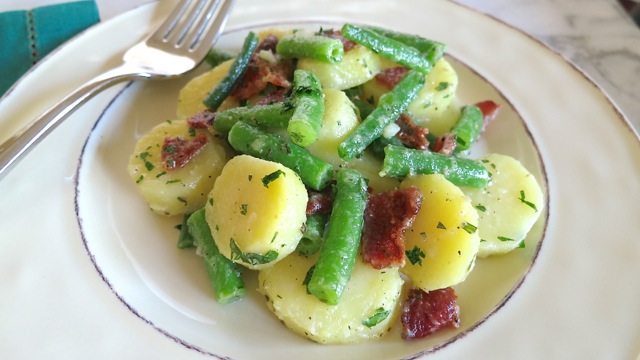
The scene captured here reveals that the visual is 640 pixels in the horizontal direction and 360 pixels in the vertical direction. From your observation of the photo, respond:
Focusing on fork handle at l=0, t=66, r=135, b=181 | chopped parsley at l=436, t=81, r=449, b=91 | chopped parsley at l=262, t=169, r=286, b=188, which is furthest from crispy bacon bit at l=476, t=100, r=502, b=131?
fork handle at l=0, t=66, r=135, b=181

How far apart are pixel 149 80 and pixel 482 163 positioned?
1.73 metres

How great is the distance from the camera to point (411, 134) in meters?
2.56

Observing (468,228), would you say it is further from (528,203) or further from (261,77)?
(261,77)

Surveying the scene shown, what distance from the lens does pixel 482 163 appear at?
2.56 meters

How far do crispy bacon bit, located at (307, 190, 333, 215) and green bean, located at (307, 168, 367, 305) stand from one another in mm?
87

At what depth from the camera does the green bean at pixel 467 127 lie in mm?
2662

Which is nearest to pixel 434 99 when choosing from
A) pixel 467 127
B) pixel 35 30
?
pixel 467 127

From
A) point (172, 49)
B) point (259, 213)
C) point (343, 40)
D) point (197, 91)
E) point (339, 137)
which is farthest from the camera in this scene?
point (172, 49)

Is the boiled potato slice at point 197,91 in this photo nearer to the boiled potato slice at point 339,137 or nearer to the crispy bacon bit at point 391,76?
the boiled potato slice at point 339,137

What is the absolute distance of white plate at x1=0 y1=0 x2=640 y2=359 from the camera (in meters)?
2.01

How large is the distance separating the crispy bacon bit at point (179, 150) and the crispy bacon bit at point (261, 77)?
0.32 meters

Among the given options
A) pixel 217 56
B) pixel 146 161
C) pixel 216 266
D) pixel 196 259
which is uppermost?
pixel 217 56


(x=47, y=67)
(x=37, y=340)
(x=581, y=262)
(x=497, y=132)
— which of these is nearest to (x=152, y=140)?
(x=47, y=67)

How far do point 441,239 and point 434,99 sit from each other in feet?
2.84
